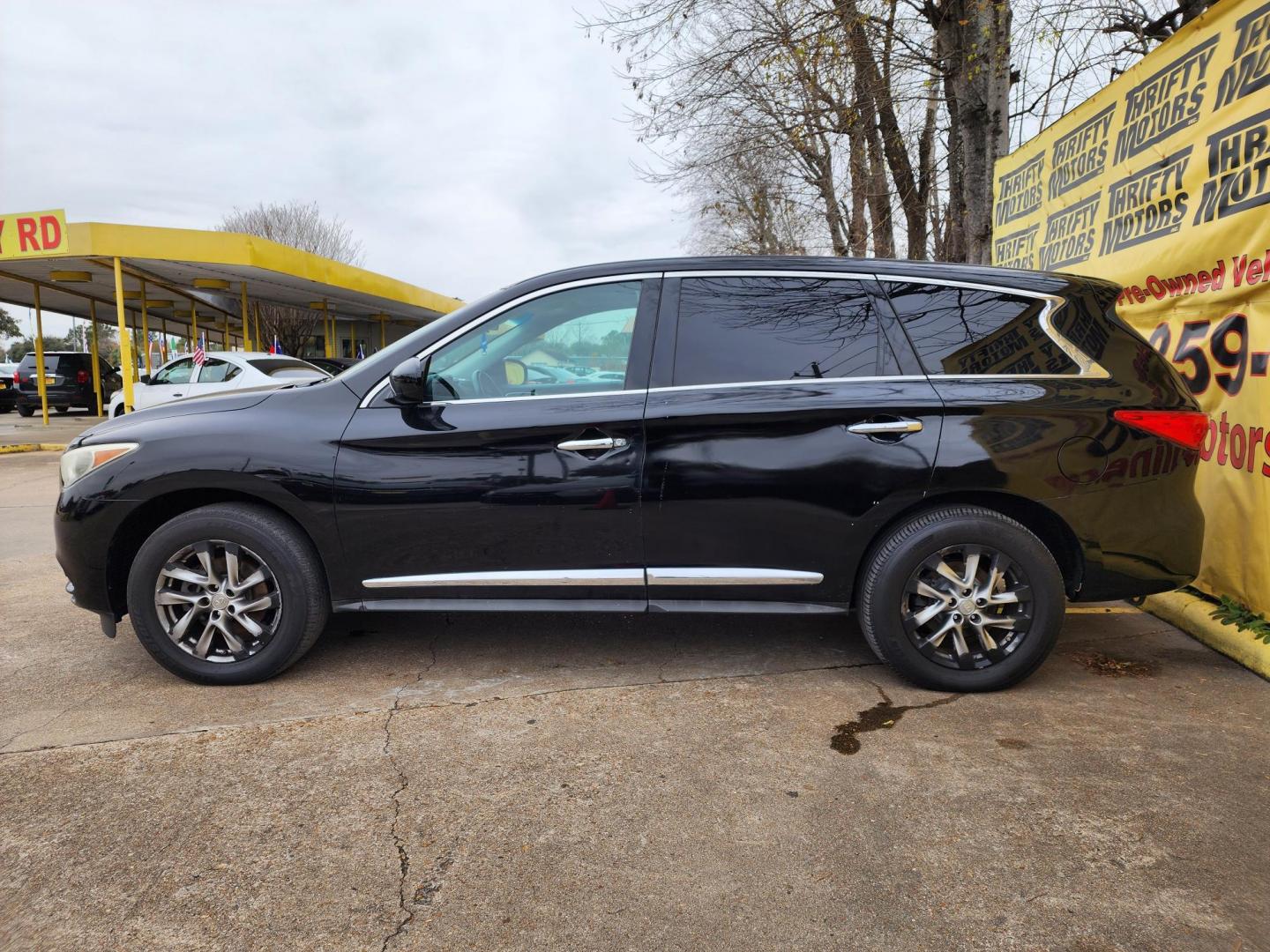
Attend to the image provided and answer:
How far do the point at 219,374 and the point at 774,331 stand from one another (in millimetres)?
Result: 11863

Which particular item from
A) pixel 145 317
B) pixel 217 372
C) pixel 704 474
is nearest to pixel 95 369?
pixel 145 317

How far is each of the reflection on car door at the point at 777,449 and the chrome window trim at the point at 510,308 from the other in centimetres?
27

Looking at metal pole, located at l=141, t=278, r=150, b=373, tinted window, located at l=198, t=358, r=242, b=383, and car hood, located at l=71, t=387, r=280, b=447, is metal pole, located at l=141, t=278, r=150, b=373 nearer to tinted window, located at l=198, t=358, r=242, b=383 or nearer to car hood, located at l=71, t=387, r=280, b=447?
tinted window, located at l=198, t=358, r=242, b=383

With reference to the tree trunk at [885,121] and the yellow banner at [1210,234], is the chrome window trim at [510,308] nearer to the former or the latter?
the yellow banner at [1210,234]

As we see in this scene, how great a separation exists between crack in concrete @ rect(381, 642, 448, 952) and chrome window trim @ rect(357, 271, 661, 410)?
1.20 m

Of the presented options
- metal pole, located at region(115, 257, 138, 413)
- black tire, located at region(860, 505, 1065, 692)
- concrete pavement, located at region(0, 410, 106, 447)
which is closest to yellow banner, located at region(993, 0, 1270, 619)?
black tire, located at region(860, 505, 1065, 692)

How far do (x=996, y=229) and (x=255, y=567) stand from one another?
6.35 metres

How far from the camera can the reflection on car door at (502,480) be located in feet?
10.9

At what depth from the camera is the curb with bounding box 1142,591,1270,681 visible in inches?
143

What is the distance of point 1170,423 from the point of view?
3322 millimetres

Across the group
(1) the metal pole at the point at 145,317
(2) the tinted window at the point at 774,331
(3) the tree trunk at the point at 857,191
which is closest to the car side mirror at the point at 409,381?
(2) the tinted window at the point at 774,331

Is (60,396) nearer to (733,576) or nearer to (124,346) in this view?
(124,346)

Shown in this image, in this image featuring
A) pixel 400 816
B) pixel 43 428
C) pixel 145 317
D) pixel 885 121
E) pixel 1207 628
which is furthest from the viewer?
pixel 145 317

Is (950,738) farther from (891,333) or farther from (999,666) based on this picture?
(891,333)
